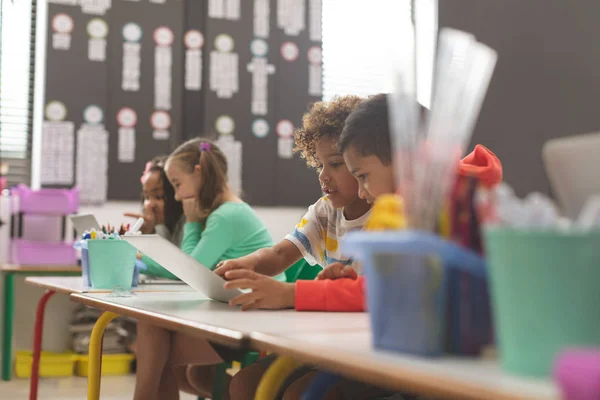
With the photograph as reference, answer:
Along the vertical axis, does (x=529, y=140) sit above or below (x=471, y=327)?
above

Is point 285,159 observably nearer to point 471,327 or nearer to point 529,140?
point 529,140

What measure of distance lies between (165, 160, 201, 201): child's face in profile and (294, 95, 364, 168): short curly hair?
0.95 meters

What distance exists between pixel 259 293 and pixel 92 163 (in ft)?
9.38

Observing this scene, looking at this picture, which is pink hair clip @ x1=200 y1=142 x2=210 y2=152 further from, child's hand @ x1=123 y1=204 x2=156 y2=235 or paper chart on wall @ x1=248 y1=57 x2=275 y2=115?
paper chart on wall @ x1=248 y1=57 x2=275 y2=115

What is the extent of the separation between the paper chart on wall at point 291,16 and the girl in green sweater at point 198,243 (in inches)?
63.4

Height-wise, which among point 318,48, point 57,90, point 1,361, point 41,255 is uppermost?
point 318,48

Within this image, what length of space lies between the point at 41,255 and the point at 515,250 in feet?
11.3

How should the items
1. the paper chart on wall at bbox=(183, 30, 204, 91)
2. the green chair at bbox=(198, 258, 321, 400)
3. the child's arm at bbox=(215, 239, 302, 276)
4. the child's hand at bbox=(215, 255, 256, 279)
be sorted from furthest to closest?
the paper chart on wall at bbox=(183, 30, 204, 91), the green chair at bbox=(198, 258, 321, 400), the child's arm at bbox=(215, 239, 302, 276), the child's hand at bbox=(215, 255, 256, 279)

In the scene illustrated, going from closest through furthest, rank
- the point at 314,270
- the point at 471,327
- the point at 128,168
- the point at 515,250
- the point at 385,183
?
the point at 515,250
the point at 471,327
the point at 385,183
the point at 314,270
the point at 128,168

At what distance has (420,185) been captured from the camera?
2.29 feet

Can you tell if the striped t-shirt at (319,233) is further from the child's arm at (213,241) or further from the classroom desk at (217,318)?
the child's arm at (213,241)

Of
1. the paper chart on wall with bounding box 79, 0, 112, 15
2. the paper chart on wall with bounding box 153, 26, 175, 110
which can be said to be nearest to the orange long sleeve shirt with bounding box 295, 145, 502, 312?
the paper chart on wall with bounding box 153, 26, 175, 110

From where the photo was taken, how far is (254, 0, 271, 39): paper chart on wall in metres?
4.22

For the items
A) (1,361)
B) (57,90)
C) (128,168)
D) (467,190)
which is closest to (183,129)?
(128,168)
